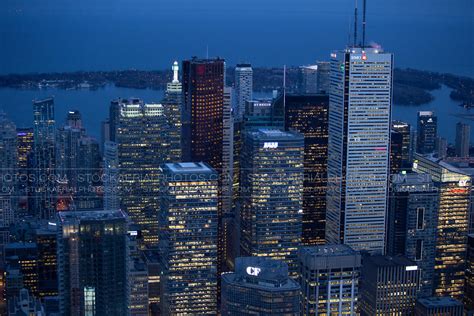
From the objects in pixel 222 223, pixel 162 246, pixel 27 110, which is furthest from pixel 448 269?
pixel 27 110

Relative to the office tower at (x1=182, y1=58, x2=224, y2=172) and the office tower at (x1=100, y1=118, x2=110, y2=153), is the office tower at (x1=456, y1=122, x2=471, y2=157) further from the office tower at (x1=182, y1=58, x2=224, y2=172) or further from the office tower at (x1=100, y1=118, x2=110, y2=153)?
the office tower at (x1=100, y1=118, x2=110, y2=153)

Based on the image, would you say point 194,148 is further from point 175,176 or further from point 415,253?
point 415,253

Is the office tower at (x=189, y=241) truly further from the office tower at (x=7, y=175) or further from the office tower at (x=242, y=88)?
the office tower at (x=242, y=88)

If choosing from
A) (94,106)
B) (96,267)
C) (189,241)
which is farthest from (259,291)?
(94,106)

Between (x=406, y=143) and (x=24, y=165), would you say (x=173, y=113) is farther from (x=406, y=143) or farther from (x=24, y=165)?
(x=406, y=143)

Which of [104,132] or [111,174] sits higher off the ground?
[104,132]
